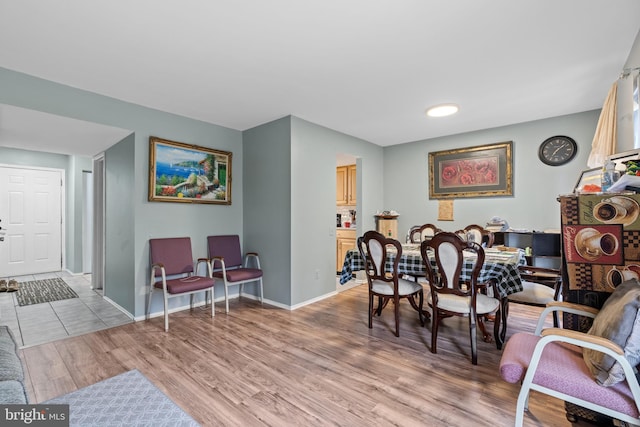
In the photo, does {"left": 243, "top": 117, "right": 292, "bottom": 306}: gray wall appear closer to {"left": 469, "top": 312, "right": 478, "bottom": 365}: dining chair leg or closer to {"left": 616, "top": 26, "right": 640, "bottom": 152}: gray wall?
{"left": 469, "top": 312, "right": 478, "bottom": 365}: dining chair leg

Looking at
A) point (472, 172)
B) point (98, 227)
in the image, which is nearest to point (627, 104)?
point (472, 172)

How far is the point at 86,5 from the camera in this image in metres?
1.85

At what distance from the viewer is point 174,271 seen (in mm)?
3562

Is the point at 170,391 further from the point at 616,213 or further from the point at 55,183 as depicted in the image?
the point at 55,183

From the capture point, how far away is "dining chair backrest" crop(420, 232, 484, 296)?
2.37 metres

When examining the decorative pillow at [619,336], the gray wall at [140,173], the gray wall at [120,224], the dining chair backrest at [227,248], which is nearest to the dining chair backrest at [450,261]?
the decorative pillow at [619,336]

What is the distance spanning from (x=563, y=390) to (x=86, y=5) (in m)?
3.40

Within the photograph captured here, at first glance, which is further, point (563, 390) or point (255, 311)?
point (255, 311)

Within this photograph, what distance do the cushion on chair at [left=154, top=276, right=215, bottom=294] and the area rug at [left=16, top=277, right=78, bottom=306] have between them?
220cm

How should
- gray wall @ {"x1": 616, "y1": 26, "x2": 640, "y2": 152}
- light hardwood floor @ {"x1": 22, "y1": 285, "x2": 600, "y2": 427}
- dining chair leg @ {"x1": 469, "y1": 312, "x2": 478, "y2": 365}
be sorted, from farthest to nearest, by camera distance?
dining chair leg @ {"x1": 469, "y1": 312, "x2": 478, "y2": 365} < gray wall @ {"x1": 616, "y1": 26, "x2": 640, "y2": 152} < light hardwood floor @ {"x1": 22, "y1": 285, "x2": 600, "y2": 427}

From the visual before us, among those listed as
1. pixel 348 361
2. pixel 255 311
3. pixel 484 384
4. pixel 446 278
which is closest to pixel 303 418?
pixel 348 361

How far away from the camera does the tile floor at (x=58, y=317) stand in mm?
3010

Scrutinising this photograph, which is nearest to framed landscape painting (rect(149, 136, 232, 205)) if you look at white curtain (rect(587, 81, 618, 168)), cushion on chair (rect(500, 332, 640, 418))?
cushion on chair (rect(500, 332, 640, 418))

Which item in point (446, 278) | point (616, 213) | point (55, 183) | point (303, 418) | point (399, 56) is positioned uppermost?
point (399, 56)
